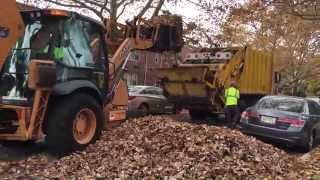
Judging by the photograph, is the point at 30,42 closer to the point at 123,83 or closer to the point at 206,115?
the point at 123,83

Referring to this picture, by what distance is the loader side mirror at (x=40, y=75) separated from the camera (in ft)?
28.3

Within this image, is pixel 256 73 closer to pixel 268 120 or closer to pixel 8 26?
pixel 268 120

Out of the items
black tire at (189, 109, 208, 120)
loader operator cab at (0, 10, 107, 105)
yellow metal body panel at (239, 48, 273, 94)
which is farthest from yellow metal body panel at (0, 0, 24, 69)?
black tire at (189, 109, 208, 120)

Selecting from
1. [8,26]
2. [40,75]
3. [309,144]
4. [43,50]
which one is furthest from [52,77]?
[309,144]

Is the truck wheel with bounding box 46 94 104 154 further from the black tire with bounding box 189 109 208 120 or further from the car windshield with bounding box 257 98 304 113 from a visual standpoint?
the black tire with bounding box 189 109 208 120

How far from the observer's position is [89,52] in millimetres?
10086

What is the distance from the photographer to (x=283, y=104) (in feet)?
43.9

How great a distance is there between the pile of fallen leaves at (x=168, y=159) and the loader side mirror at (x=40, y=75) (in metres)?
1.34

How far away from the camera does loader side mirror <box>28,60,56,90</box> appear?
28.3ft

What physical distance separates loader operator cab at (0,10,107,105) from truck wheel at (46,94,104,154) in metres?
0.41

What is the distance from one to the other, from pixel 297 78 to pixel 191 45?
105ft

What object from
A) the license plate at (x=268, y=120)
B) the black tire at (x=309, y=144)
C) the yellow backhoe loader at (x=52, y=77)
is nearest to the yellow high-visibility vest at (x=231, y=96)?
the license plate at (x=268, y=120)

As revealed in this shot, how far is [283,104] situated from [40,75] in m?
7.11

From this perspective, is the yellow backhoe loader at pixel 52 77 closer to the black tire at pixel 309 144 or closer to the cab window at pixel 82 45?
the cab window at pixel 82 45
